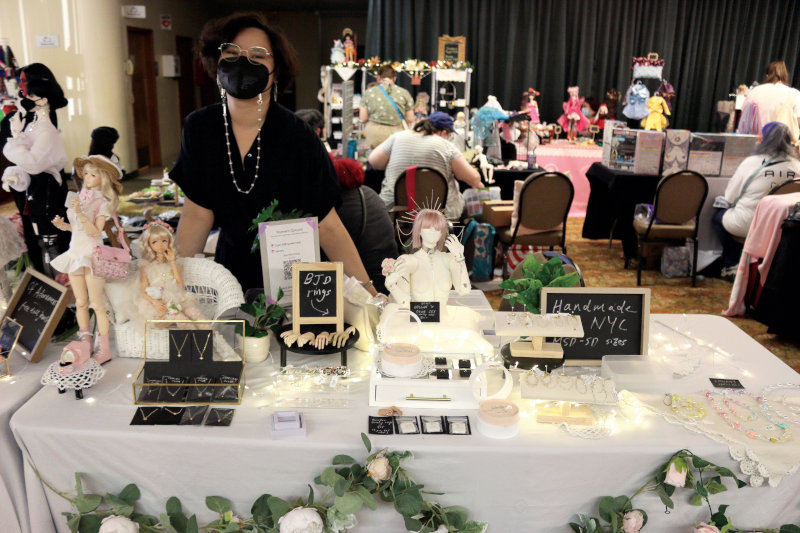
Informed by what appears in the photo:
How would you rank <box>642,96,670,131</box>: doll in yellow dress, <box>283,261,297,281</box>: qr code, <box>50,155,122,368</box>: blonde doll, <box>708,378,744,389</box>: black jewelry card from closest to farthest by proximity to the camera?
1. <box>50,155,122,368</box>: blonde doll
2. <box>708,378,744,389</box>: black jewelry card
3. <box>283,261,297,281</box>: qr code
4. <box>642,96,670,131</box>: doll in yellow dress

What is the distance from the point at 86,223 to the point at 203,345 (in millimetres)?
415

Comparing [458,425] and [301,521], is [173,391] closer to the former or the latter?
[301,521]

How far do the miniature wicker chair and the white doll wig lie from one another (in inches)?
20.0

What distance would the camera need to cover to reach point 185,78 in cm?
1264

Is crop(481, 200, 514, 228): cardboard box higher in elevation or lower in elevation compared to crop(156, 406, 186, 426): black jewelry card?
lower

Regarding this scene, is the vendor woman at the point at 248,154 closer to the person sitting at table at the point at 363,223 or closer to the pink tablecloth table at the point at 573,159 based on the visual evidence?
the person sitting at table at the point at 363,223

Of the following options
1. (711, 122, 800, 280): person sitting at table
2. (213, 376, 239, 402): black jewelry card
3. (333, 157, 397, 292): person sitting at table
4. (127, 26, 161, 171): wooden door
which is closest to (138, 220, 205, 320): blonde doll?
(213, 376, 239, 402): black jewelry card

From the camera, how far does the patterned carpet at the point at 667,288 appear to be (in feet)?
13.2

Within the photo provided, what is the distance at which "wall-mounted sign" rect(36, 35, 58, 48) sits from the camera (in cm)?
759

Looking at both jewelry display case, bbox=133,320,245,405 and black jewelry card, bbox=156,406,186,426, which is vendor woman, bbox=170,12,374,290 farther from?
black jewelry card, bbox=156,406,186,426

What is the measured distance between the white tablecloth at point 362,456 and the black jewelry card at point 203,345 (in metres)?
0.18

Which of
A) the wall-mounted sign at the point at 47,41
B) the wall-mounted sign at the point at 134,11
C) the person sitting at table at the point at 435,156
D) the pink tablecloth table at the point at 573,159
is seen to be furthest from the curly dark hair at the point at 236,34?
the wall-mounted sign at the point at 134,11

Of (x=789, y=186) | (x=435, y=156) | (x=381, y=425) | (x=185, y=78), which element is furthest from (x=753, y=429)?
(x=185, y=78)

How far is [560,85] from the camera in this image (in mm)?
9773
